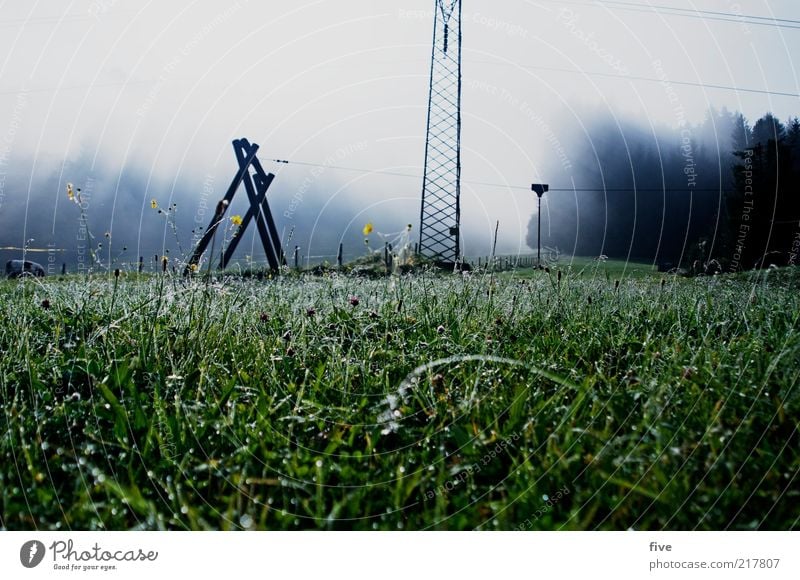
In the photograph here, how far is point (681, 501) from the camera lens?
1530 mm

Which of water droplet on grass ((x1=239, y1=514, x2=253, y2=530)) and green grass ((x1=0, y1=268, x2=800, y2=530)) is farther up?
green grass ((x1=0, y1=268, x2=800, y2=530))

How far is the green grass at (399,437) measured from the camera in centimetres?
159

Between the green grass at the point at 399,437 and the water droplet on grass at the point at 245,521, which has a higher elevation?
the green grass at the point at 399,437

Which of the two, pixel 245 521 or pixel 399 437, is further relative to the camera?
pixel 399 437

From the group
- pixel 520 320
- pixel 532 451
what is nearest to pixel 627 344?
pixel 520 320

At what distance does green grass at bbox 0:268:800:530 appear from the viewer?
1586 mm

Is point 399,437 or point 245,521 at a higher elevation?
point 399,437

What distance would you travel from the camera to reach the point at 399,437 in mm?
1945
